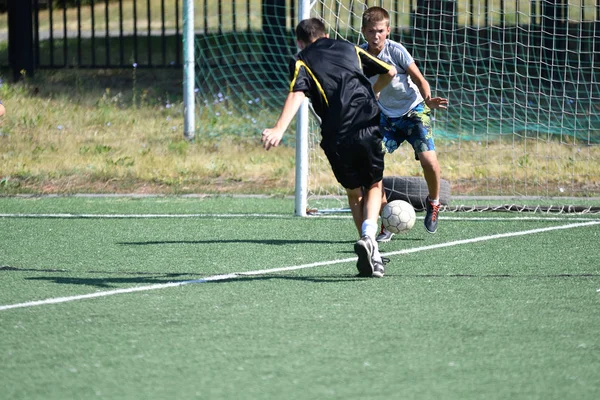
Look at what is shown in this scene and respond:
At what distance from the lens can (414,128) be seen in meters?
7.83

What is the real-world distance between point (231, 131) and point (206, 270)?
7.68 m

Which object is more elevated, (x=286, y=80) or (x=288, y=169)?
(x=286, y=80)

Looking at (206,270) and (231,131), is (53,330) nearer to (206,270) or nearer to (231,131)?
(206,270)

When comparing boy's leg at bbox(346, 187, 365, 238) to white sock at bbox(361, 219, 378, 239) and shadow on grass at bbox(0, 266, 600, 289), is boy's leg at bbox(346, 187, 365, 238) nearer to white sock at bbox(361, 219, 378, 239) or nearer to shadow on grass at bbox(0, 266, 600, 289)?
white sock at bbox(361, 219, 378, 239)

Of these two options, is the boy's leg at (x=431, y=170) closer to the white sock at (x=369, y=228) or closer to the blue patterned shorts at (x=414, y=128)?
the blue patterned shorts at (x=414, y=128)

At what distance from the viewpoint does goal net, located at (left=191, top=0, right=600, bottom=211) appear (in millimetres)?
11070

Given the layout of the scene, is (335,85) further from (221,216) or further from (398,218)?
(221,216)

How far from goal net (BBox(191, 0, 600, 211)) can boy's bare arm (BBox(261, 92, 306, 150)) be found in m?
3.84

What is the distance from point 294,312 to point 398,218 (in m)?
2.31

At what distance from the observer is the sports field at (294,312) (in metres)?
3.92

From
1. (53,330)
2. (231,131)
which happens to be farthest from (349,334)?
(231,131)

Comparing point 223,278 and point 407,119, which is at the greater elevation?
point 407,119

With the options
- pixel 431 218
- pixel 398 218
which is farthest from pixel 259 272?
pixel 431 218

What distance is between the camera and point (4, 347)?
4500mm
